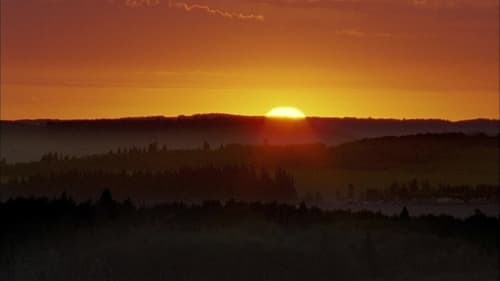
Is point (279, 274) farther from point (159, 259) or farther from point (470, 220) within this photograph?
point (470, 220)

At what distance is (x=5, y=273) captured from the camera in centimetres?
10525

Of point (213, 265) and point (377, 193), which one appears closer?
point (213, 265)

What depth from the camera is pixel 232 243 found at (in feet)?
455

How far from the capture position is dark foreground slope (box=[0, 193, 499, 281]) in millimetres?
118938

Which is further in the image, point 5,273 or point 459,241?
point 459,241

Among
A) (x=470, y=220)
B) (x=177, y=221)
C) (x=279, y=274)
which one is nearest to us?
(x=279, y=274)

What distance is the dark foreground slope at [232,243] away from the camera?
118938 millimetres

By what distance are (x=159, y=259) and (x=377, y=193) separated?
41.9 metres

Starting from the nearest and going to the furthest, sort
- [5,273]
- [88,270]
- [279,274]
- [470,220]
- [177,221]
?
[5,273]
[88,270]
[279,274]
[177,221]
[470,220]

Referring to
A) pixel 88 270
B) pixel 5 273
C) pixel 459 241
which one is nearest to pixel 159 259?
pixel 88 270

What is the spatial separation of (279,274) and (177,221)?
28278mm

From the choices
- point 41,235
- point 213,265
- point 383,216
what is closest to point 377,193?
point 383,216

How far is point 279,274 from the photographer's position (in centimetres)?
12350

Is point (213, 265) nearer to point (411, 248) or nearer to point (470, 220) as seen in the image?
point (411, 248)
